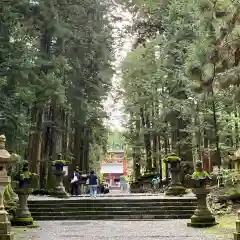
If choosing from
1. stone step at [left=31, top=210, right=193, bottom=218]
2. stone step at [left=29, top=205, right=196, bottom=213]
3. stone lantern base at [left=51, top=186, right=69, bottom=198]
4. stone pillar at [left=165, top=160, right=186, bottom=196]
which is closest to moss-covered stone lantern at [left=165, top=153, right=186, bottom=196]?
stone pillar at [left=165, top=160, right=186, bottom=196]

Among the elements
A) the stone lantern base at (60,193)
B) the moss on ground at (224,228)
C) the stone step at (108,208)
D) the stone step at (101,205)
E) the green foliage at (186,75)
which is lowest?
the moss on ground at (224,228)

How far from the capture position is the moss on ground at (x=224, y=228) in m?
9.80

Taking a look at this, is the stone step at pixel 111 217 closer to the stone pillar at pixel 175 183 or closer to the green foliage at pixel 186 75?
the stone pillar at pixel 175 183

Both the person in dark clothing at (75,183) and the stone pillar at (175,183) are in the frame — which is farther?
the person in dark clothing at (75,183)

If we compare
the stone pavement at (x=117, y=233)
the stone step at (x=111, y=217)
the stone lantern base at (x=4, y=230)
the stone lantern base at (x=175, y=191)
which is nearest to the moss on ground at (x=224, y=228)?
the stone pavement at (x=117, y=233)

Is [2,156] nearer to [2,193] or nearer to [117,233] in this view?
[2,193]

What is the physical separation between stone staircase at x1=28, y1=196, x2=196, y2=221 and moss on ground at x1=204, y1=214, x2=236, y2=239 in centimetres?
211

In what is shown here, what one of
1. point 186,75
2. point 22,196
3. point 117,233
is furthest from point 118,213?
point 186,75

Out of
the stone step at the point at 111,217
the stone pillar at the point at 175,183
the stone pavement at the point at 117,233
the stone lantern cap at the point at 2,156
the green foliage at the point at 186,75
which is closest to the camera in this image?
the stone lantern cap at the point at 2,156

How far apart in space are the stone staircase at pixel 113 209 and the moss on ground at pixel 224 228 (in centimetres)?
211

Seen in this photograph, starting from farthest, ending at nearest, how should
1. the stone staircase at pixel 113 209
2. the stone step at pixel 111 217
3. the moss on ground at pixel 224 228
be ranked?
the stone staircase at pixel 113 209
the stone step at pixel 111 217
the moss on ground at pixel 224 228

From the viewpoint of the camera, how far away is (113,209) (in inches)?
623

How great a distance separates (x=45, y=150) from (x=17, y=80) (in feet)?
31.6

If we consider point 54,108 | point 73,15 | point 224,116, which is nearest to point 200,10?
point 224,116
